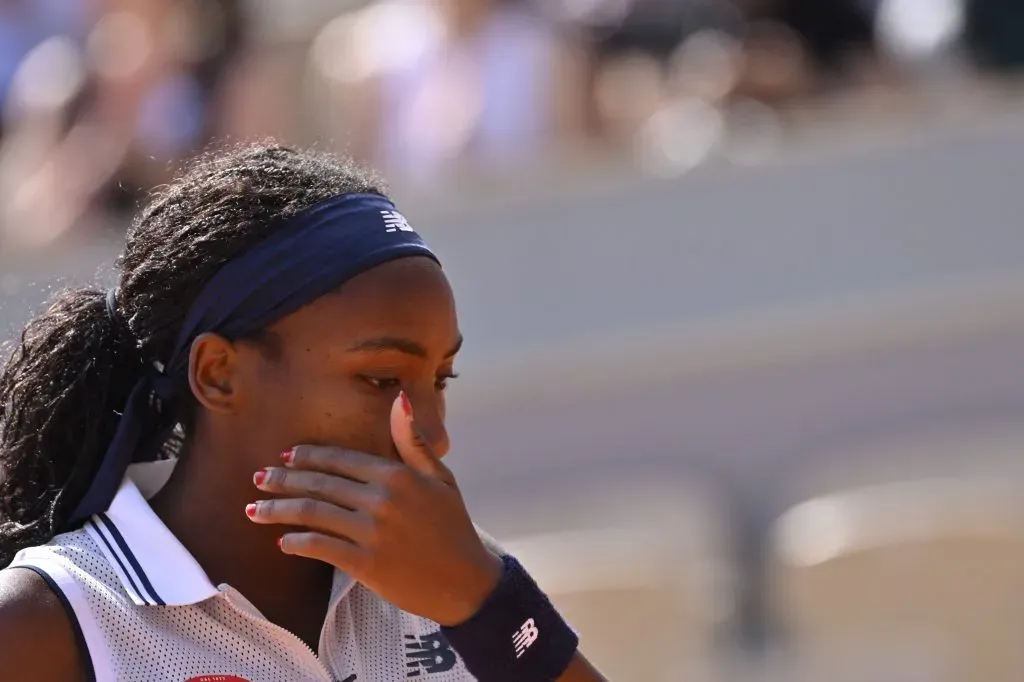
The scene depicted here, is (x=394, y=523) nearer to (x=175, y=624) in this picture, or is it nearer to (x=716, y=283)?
(x=175, y=624)

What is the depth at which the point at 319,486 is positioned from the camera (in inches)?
70.5

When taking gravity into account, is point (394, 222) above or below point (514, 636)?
above

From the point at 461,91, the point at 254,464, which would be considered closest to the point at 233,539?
the point at 254,464

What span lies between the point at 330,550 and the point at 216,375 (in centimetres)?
38

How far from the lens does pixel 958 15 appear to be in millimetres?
5164

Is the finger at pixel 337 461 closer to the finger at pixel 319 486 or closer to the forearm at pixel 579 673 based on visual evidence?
the finger at pixel 319 486

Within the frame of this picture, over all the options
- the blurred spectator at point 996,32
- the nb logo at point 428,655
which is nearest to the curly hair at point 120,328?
the nb logo at point 428,655

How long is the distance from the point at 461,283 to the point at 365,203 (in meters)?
3.00

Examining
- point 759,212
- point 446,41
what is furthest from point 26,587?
point 446,41

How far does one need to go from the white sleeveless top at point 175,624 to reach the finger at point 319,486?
0.64 ft

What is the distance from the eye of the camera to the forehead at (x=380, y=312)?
76.7 inches

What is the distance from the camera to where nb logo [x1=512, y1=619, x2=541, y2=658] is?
1851mm

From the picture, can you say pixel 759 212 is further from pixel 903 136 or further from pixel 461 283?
pixel 461 283

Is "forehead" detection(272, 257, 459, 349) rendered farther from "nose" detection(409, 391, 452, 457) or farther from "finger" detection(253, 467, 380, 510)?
"finger" detection(253, 467, 380, 510)
